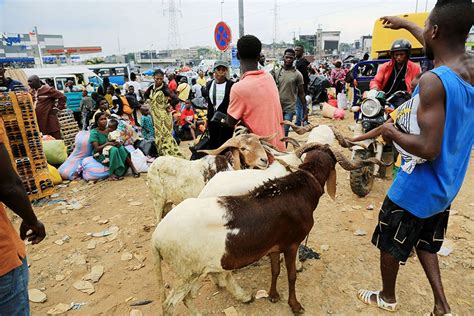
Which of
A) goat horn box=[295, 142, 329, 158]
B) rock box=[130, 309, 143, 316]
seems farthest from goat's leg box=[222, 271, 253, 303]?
goat horn box=[295, 142, 329, 158]

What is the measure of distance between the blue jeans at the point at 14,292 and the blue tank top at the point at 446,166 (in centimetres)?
263

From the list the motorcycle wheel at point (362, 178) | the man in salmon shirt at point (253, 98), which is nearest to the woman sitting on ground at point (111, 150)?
the man in salmon shirt at point (253, 98)

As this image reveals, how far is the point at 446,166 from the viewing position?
2141 mm

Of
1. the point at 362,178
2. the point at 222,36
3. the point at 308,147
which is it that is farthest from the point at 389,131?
the point at 222,36

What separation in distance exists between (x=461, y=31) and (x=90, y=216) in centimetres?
544

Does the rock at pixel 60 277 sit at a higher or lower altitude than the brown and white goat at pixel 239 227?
lower

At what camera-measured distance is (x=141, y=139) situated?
8.16m

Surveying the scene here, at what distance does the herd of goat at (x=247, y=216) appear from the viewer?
2229mm

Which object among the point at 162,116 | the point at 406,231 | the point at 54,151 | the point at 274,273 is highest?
the point at 162,116

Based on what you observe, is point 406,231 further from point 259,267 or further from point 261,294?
point 259,267

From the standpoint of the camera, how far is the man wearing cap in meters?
3.74

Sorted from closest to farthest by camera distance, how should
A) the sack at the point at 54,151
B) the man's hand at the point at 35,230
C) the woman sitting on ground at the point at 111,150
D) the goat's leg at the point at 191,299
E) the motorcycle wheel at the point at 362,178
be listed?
the man's hand at the point at 35,230, the goat's leg at the point at 191,299, the motorcycle wheel at the point at 362,178, the woman sitting on ground at the point at 111,150, the sack at the point at 54,151

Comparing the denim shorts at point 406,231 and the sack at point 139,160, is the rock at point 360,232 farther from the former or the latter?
the sack at point 139,160

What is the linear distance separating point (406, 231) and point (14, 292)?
271 centimetres
